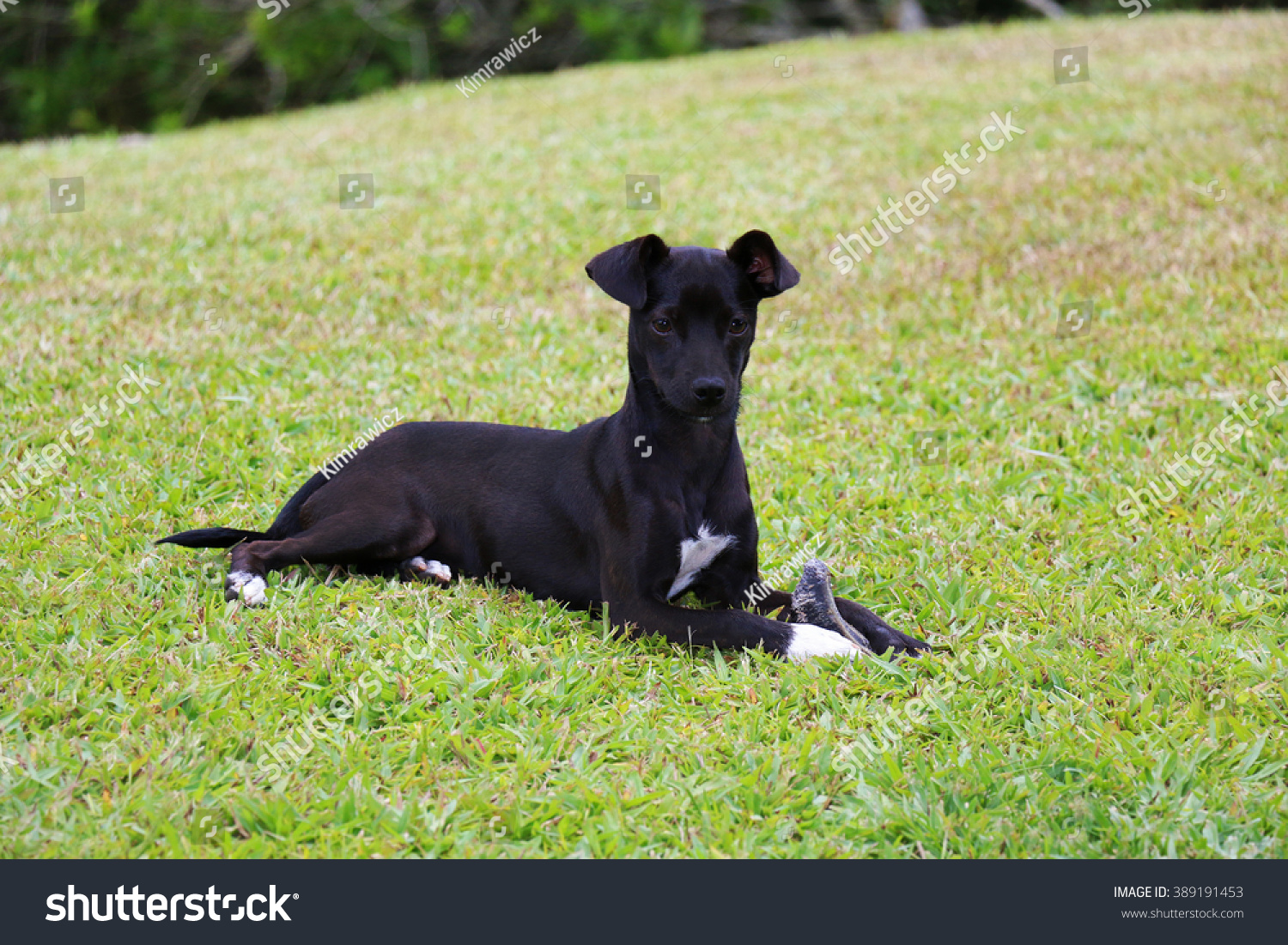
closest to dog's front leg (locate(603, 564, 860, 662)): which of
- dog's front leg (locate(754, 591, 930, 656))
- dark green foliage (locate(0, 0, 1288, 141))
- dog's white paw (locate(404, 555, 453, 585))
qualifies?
dog's front leg (locate(754, 591, 930, 656))

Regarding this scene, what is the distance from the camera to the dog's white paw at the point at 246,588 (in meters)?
4.68

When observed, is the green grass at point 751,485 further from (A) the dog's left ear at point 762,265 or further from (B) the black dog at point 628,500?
(A) the dog's left ear at point 762,265

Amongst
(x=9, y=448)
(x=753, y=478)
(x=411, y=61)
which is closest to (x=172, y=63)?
(x=411, y=61)

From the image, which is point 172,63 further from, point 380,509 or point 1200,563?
point 1200,563

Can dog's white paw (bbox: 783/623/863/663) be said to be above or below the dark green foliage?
below

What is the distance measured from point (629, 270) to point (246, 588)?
2020 mm

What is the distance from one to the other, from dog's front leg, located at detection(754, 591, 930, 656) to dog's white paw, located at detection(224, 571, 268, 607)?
6.57ft

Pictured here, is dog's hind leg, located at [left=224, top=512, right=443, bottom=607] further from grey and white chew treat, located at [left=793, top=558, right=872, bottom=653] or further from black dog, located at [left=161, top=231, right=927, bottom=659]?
grey and white chew treat, located at [left=793, top=558, right=872, bottom=653]

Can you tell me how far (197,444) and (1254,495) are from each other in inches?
217

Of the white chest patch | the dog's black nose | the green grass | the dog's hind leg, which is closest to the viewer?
the green grass

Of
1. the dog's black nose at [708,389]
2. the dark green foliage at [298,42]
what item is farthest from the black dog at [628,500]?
the dark green foliage at [298,42]

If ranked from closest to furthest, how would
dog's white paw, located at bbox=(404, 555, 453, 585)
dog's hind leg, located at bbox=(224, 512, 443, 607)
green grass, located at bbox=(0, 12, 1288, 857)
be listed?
green grass, located at bbox=(0, 12, 1288, 857) → dog's hind leg, located at bbox=(224, 512, 443, 607) → dog's white paw, located at bbox=(404, 555, 453, 585)

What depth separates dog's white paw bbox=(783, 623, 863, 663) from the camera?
4.36 meters

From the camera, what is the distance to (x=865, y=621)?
464 cm
